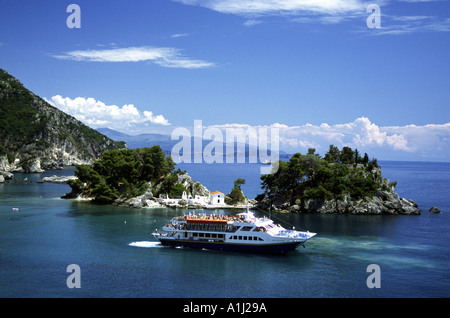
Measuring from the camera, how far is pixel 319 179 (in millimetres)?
103938

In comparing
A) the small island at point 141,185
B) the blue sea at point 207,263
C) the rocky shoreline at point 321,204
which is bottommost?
the blue sea at point 207,263

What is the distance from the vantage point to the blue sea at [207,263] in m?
41.9

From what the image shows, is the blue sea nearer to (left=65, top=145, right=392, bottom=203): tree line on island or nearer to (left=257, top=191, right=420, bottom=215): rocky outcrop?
(left=257, top=191, right=420, bottom=215): rocky outcrop

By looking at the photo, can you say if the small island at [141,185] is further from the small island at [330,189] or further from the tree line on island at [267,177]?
the small island at [330,189]

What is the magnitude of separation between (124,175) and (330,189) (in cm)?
5552

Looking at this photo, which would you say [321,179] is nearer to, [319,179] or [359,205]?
[319,179]

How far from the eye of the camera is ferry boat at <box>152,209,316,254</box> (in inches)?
A: 2232

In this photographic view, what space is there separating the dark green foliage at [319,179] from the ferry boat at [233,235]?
141ft

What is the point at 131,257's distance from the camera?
5334 cm

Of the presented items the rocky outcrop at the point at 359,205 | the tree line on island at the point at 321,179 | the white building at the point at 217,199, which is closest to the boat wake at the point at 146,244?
the white building at the point at 217,199

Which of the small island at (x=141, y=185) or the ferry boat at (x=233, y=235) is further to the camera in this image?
the small island at (x=141, y=185)

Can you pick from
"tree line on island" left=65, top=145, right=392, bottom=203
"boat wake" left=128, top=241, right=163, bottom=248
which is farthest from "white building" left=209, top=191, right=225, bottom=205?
"boat wake" left=128, top=241, right=163, bottom=248
